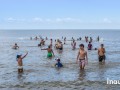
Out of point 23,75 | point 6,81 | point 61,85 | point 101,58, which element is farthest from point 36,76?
point 101,58

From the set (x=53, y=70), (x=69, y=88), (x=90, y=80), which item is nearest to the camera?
(x=69, y=88)

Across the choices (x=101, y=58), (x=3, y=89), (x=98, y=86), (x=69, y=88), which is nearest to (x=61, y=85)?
(x=69, y=88)

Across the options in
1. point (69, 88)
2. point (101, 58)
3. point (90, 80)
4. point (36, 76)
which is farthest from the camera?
point (101, 58)

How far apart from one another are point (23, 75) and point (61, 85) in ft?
14.7

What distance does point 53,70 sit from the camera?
22500mm

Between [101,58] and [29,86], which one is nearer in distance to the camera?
[29,86]

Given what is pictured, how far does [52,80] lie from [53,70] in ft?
13.7

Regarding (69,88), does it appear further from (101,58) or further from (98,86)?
(101,58)

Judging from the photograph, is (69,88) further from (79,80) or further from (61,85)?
(79,80)

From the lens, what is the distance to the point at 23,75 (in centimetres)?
2030

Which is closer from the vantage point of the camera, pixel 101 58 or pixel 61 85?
pixel 61 85

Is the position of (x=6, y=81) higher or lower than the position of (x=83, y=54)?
lower

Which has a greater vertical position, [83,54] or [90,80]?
[83,54]

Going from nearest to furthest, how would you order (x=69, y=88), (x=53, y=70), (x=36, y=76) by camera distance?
(x=69, y=88)
(x=36, y=76)
(x=53, y=70)
